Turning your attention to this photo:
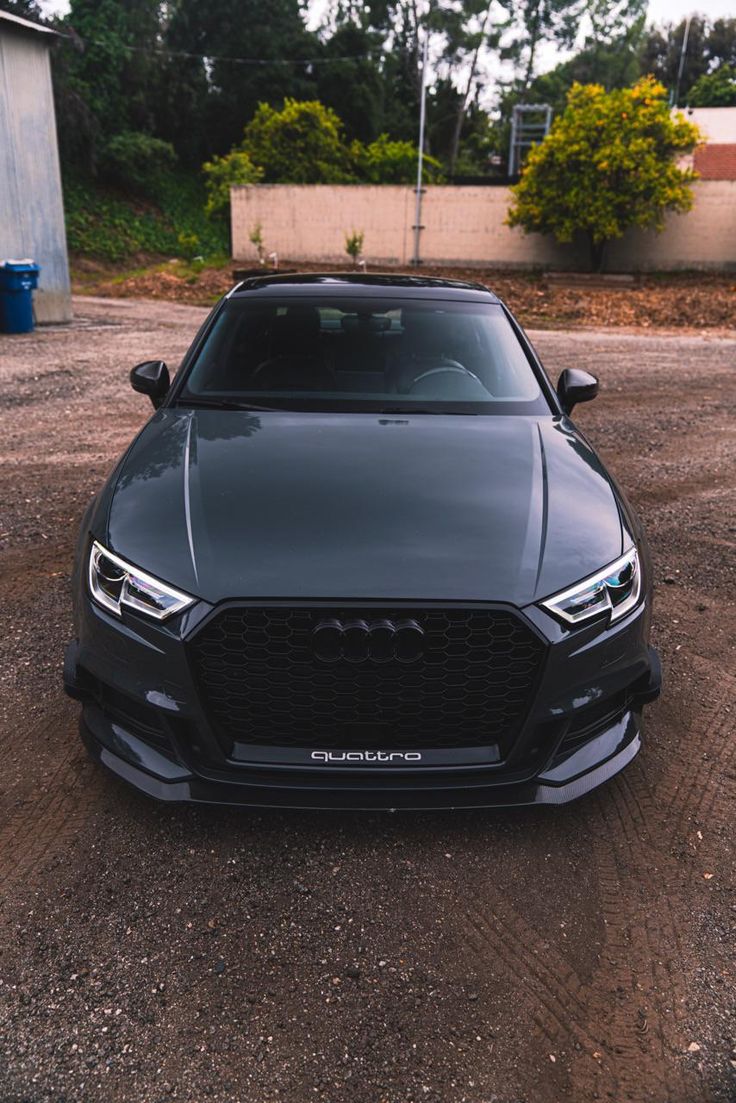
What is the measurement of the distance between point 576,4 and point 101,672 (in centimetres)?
6829

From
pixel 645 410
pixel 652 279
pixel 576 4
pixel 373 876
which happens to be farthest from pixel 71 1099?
pixel 576 4

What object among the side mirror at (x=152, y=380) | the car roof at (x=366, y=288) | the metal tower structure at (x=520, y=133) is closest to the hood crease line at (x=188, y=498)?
the side mirror at (x=152, y=380)

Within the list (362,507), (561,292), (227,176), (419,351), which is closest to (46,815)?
(362,507)

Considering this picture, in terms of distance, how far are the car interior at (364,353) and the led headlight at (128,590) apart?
1.27m

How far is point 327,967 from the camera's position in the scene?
214 cm

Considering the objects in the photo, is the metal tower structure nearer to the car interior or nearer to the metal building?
the metal building

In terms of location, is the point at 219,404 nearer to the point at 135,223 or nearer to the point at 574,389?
the point at 574,389

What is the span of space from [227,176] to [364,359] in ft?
121

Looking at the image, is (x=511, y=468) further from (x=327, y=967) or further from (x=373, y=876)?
(x=327, y=967)

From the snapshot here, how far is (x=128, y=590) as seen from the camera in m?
2.41

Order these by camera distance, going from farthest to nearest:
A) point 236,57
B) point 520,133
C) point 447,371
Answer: point 236,57 → point 520,133 → point 447,371

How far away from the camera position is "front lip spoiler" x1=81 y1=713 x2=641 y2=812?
7.67ft

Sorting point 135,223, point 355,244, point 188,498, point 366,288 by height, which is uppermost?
point 366,288

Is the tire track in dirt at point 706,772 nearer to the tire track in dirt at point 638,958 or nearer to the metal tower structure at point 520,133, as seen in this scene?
the tire track in dirt at point 638,958
